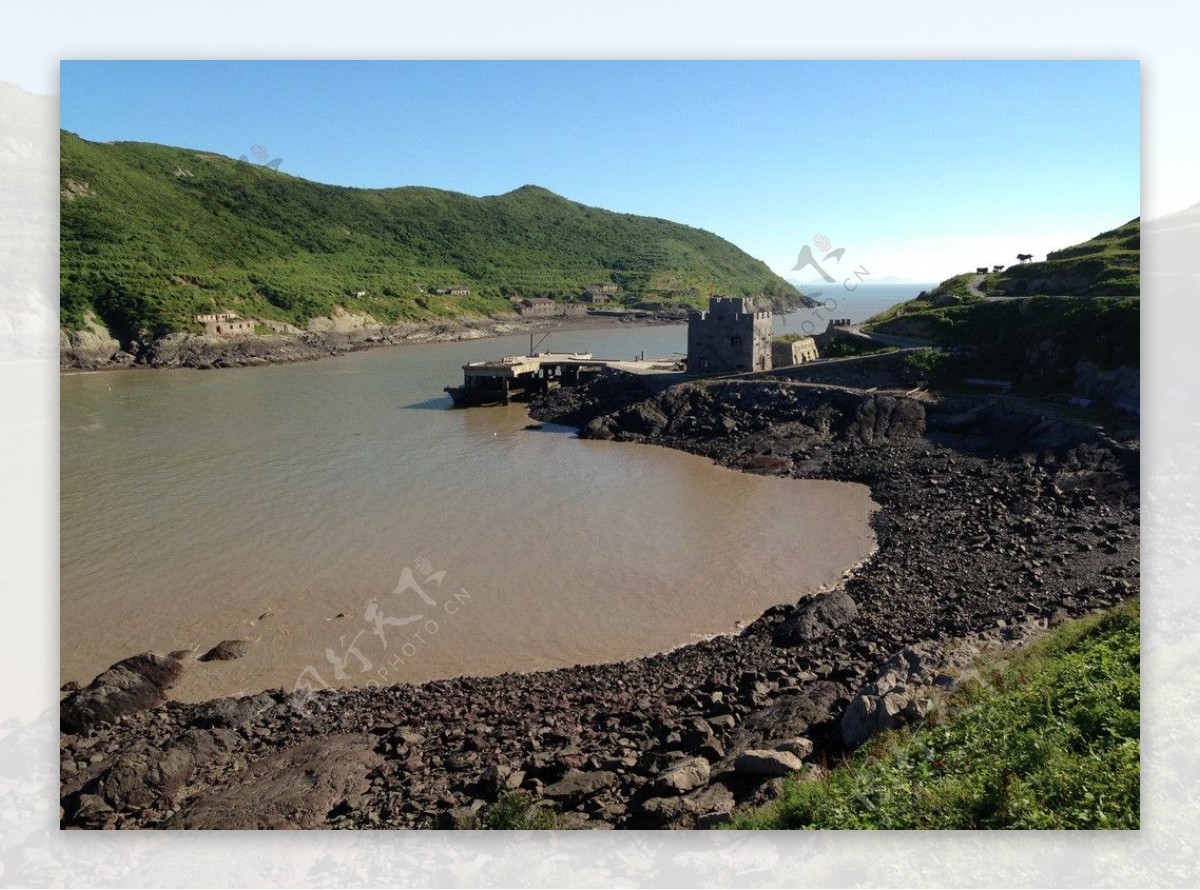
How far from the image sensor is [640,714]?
1124 cm

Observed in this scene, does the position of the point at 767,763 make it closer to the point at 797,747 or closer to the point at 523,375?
the point at 797,747

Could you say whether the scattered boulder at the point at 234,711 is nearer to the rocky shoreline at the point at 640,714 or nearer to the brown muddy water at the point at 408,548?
the rocky shoreline at the point at 640,714

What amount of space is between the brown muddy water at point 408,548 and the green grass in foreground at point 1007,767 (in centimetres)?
669

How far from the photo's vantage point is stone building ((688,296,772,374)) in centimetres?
3462

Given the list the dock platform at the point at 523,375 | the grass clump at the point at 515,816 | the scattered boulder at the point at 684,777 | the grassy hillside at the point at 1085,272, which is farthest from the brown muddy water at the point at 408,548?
the grassy hillside at the point at 1085,272

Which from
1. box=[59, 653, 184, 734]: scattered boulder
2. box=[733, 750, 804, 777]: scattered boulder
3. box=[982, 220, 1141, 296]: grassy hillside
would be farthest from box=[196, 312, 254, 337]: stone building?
box=[733, 750, 804, 777]: scattered boulder

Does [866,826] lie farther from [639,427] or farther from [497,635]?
[639,427]

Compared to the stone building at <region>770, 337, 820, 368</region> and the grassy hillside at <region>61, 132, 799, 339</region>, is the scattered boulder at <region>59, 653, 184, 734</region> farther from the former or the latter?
the stone building at <region>770, 337, 820, 368</region>

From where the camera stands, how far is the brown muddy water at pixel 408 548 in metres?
14.7

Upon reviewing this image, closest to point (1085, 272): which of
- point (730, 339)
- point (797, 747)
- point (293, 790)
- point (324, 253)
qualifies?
point (730, 339)

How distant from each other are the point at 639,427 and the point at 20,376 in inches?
858

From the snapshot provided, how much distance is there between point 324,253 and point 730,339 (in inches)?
2414

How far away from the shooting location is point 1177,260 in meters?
12.0

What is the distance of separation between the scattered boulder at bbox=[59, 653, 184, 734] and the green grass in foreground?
9.49 metres
